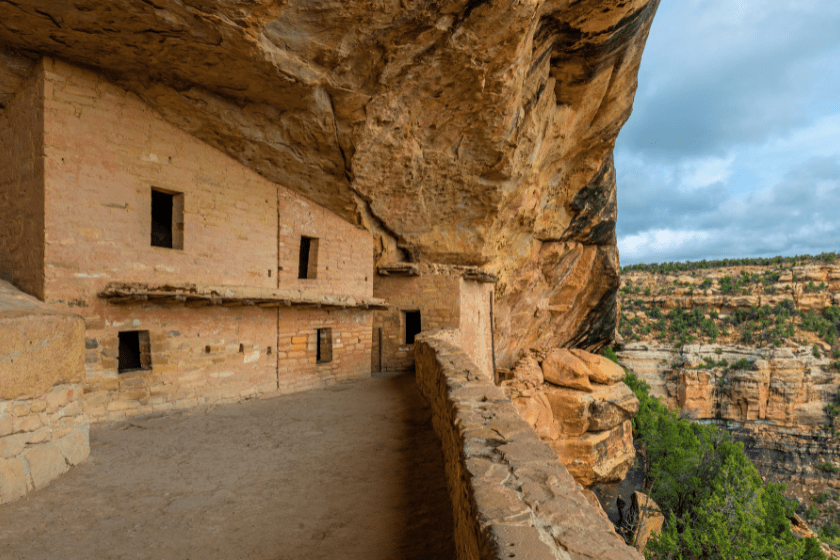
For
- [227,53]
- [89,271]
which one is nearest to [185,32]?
[227,53]

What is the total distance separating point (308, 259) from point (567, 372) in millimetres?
8892

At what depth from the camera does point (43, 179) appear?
190 inches

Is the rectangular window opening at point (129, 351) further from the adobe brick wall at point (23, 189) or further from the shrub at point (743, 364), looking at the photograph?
the shrub at point (743, 364)

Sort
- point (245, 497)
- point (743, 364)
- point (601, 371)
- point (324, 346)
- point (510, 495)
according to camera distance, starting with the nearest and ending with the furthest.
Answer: point (510, 495)
point (245, 497)
point (324, 346)
point (601, 371)
point (743, 364)

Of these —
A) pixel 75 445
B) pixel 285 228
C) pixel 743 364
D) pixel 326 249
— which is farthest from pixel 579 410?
pixel 743 364

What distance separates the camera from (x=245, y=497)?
3.30m

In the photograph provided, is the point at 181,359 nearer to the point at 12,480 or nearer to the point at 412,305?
the point at 12,480

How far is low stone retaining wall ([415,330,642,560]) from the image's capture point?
5.32 ft

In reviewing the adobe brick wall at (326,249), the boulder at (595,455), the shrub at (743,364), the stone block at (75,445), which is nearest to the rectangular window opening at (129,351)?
the adobe brick wall at (326,249)

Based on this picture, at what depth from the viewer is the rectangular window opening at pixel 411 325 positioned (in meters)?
9.86

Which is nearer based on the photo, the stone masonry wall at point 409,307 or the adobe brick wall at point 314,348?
the adobe brick wall at point 314,348

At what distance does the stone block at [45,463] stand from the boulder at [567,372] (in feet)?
39.6

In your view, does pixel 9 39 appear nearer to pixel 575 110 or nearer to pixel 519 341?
pixel 575 110

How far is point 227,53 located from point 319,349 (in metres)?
5.13
